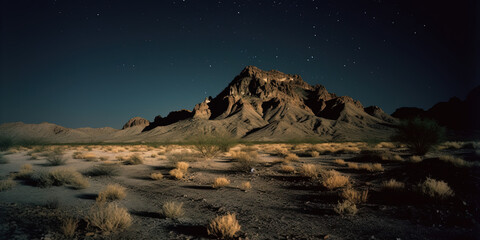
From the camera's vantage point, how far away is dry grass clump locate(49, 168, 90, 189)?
9266mm

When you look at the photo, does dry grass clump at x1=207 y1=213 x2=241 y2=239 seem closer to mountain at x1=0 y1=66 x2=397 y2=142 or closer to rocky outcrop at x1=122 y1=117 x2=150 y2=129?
mountain at x1=0 y1=66 x2=397 y2=142

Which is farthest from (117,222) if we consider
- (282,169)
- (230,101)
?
(230,101)

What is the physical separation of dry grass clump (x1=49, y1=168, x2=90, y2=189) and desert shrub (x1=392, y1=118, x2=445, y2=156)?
79.4 feet

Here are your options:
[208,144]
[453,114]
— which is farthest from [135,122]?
[453,114]

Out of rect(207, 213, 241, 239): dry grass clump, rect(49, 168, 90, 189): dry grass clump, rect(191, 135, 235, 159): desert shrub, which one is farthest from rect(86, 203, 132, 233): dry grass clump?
rect(191, 135, 235, 159): desert shrub

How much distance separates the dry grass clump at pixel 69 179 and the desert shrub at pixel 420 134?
953 inches

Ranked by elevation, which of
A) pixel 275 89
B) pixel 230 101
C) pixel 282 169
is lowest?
pixel 282 169

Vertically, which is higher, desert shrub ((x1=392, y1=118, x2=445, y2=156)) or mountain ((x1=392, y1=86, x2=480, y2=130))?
mountain ((x1=392, y1=86, x2=480, y2=130))

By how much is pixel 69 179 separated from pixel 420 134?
2536cm

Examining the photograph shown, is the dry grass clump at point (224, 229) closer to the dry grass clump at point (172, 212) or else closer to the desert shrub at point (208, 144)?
the dry grass clump at point (172, 212)

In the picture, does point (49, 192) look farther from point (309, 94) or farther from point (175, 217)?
point (309, 94)

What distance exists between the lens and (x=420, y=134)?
17.6 meters

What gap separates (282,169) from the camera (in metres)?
13.1

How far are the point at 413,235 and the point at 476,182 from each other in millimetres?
4846
